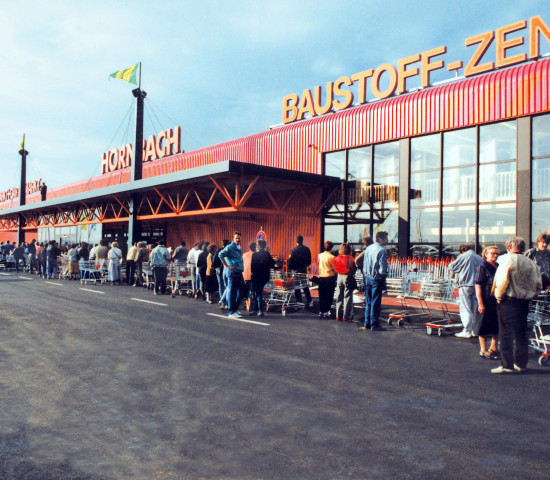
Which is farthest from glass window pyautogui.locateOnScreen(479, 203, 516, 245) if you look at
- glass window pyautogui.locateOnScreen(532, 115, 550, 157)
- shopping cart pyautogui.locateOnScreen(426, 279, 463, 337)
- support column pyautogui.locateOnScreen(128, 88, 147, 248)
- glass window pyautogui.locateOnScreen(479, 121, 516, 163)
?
support column pyautogui.locateOnScreen(128, 88, 147, 248)

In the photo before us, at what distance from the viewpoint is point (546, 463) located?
375 cm

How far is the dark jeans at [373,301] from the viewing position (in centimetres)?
1006

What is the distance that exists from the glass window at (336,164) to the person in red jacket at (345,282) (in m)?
10.5

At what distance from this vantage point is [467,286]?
913 cm

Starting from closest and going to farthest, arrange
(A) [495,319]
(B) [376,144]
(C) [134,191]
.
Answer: (A) [495,319], (B) [376,144], (C) [134,191]

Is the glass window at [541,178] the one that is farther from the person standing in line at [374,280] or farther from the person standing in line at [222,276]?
the person standing in line at [222,276]

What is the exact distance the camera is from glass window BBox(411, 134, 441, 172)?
18.1 metres

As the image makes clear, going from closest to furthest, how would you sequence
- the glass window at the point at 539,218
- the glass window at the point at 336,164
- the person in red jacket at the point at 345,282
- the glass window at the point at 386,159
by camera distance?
1. the person in red jacket at the point at 345,282
2. the glass window at the point at 539,218
3. the glass window at the point at 386,159
4. the glass window at the point at 336,164

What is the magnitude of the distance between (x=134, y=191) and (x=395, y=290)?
662 inches

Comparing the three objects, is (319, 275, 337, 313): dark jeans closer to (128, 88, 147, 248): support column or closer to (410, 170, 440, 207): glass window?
(410, 170, 440, 207): glass window

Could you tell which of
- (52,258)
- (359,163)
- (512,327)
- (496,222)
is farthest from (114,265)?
(512,327)

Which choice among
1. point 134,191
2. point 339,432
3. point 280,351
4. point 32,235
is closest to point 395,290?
point 280,351

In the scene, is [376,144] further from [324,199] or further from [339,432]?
[339,432]

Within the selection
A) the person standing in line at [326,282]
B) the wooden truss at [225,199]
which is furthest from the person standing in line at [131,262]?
the person standing in line at [326,282]
